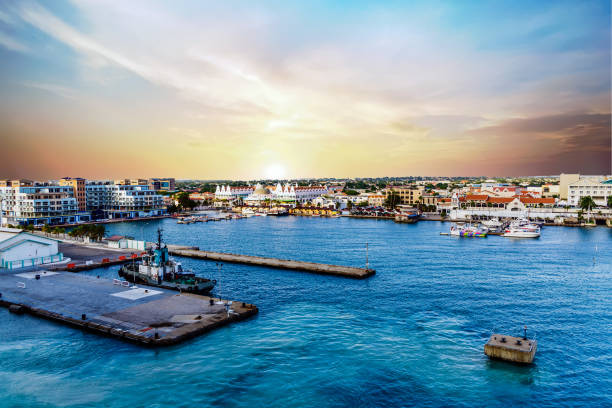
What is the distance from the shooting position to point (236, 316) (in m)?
19.3

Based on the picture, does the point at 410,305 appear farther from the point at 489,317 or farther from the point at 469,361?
the point at 469,361

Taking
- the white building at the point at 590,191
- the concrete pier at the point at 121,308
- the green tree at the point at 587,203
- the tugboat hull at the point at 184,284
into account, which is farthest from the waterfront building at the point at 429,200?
the concrete pier at the point at 121,308

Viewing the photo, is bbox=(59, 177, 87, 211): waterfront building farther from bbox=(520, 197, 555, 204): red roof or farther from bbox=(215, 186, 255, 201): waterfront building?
bbox=(520, 197, 555, 204): red roof

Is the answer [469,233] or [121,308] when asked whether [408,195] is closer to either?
[469,233]

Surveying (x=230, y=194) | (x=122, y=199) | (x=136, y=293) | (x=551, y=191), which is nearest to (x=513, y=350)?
(x=136, y=293)

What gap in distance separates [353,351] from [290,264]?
54.9 ft

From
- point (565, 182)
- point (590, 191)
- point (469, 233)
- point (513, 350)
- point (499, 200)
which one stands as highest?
point (565, 182)

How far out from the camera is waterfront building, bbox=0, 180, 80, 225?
6444cm

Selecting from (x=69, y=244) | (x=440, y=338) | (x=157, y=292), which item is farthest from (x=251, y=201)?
(x=440, y=338)

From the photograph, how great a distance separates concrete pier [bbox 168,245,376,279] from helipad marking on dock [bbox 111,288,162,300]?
11669mm

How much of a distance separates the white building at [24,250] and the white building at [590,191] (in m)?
83.3

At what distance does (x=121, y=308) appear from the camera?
65.5 ft

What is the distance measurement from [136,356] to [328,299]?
11.5 m

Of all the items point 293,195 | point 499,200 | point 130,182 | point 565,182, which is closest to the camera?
point 499,200
